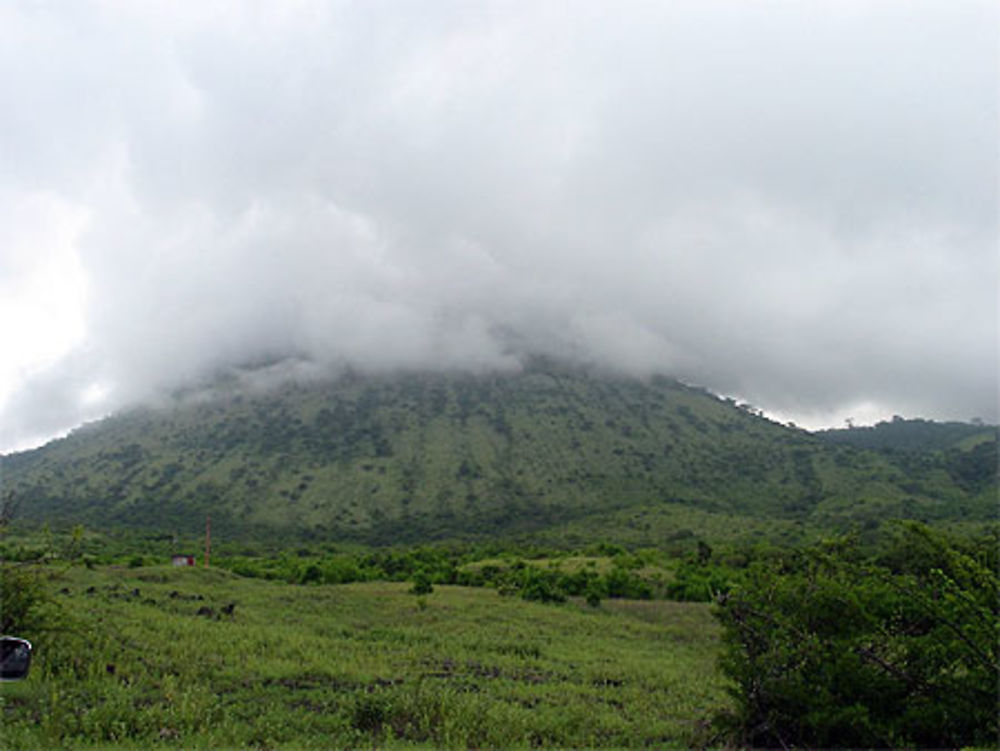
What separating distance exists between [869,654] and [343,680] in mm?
11207

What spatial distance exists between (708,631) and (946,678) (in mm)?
21695

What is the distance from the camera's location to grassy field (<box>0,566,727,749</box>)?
1009 centimetres

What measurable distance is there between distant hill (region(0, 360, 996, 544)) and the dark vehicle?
90156mm

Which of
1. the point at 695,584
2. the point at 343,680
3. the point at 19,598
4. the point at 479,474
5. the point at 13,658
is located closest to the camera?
the point at 13,658

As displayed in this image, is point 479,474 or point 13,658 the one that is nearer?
point 13,658

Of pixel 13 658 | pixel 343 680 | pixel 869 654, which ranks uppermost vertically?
pixel 13 658

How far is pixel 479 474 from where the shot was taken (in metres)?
149

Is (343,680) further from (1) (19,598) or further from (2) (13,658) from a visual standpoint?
(2) (13,658)

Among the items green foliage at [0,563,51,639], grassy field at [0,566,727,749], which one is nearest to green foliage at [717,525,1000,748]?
grassy field at [0,566,727,749]

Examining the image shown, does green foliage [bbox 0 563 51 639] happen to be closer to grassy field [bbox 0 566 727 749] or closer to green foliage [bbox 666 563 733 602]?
grassy field [bbox 0 566 727 749]

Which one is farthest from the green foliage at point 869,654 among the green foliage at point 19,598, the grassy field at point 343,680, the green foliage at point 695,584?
the green foliage at point 695,584

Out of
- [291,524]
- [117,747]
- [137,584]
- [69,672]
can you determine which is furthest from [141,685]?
[291,524]

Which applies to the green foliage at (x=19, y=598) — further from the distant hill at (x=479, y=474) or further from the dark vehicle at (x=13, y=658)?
the distant hill at (x=479, y=474)

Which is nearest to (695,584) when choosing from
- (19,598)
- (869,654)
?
(869,654)
